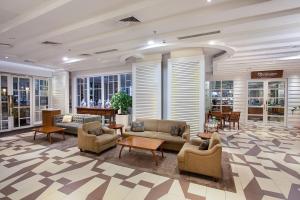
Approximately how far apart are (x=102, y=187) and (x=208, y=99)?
7921 mm

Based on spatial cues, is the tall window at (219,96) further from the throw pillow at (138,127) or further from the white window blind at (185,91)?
the throw pillow at (138,127)

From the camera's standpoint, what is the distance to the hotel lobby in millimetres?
2736

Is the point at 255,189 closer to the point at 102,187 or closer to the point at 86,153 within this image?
the point at 102,187

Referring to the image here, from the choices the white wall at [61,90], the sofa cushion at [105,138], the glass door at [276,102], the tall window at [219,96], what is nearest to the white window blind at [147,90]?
the sofa cushion at [105,138]

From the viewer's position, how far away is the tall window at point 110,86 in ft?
27.2

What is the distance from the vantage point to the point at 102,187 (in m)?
2.83

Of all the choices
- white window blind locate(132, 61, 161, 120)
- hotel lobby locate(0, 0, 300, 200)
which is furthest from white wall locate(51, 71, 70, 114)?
white window blind locate(132, 61, 161, 120)

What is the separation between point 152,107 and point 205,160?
3051 millimetres

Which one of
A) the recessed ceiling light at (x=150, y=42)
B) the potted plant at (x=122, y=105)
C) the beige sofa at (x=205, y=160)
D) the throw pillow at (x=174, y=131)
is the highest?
the recessed ceiling light at (x=150, y=42)

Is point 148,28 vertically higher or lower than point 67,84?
higher

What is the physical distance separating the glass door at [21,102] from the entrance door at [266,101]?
36.9 feet

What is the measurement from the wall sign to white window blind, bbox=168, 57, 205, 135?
4.96 m

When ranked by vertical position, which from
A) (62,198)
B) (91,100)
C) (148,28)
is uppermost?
(148,28)

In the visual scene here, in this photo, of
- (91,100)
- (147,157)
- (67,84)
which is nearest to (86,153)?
(147,157)
